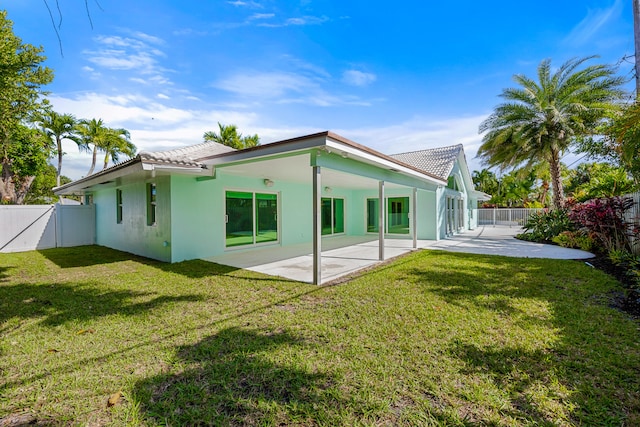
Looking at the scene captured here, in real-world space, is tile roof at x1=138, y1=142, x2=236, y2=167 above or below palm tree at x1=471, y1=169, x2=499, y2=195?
below

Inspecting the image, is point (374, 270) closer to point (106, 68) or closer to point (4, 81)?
point (4, 81)

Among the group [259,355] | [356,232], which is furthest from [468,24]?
[259,355]

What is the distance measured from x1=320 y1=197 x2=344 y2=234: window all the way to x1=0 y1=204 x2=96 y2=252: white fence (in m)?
12.4

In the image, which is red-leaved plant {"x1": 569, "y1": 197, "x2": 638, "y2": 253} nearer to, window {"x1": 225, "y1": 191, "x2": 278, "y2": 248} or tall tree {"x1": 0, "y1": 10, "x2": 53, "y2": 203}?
window {"x1": 225, "y1": 191, "x2": 278, "y2": 248}

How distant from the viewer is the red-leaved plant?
9.19 m

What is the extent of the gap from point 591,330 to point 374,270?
454 cm

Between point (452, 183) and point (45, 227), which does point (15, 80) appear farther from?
point (452, 183)

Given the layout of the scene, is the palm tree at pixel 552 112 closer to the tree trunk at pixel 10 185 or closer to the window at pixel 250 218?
the window at pixel 250 218

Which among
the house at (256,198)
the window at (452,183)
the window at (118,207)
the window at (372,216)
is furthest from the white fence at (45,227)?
the window at (452,183)

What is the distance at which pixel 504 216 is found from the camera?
31.0 m

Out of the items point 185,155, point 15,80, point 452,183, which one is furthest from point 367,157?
point 452,183

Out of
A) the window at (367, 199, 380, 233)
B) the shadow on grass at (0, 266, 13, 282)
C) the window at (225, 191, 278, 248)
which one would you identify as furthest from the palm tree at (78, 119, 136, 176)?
the window at (367, 199, 380, 233)

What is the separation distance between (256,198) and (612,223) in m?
12.6

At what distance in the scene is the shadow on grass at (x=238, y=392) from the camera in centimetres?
245
